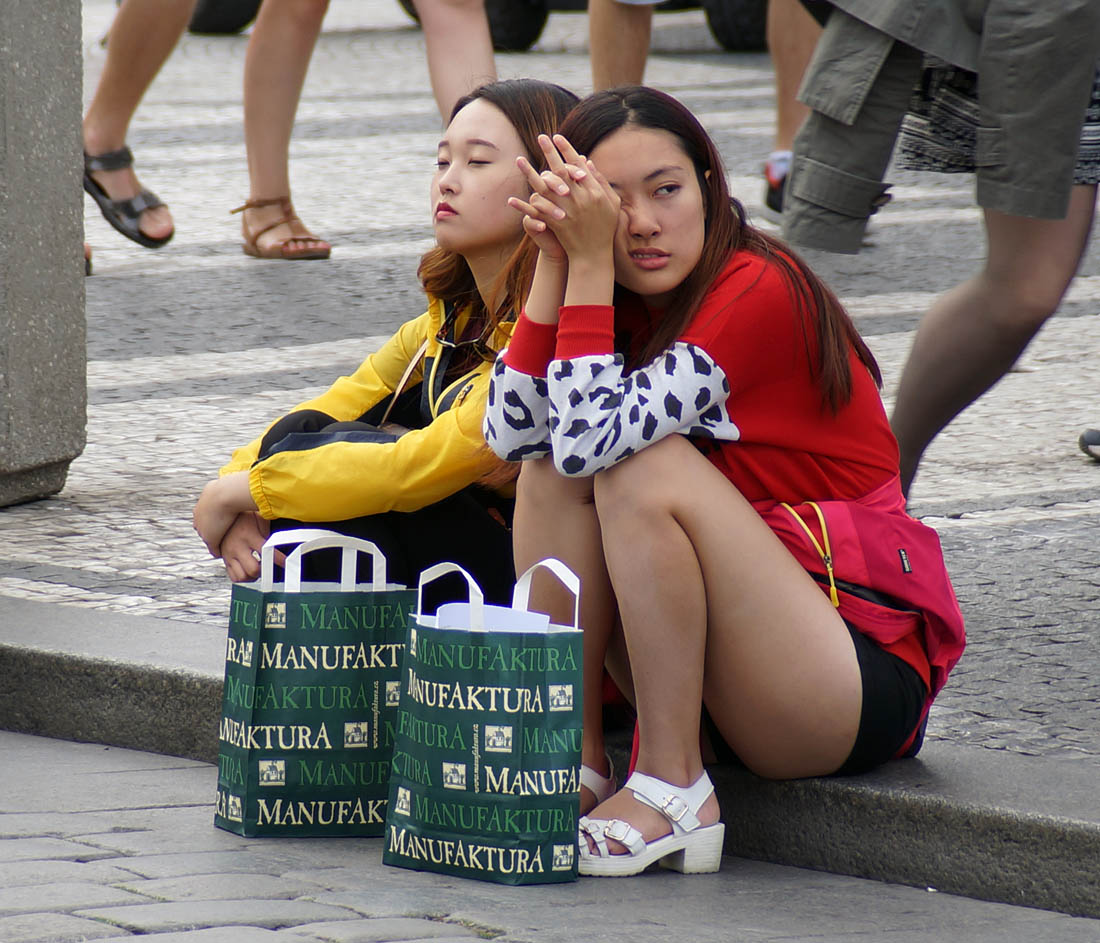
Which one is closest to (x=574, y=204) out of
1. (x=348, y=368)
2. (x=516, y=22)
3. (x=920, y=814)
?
(x=920, y=814)

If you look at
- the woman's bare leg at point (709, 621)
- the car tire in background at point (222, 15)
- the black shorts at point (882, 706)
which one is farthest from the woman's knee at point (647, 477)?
the car tire in background at point (222, 15)

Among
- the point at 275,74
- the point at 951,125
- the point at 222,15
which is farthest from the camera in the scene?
the point at 222,15

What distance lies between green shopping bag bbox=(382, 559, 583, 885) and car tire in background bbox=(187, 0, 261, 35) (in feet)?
42.4

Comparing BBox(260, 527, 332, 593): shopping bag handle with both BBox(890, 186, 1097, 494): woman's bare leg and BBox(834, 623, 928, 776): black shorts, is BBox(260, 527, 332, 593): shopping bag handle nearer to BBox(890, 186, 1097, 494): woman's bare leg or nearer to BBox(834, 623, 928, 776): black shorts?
BBox(834, 623, 928, 776): black shorts

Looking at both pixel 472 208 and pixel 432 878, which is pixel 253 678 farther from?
pixel 472 208

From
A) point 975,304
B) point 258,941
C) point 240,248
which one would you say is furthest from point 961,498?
point 240,248

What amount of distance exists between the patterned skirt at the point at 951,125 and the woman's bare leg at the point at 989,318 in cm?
8

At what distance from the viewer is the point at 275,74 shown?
6656 mm

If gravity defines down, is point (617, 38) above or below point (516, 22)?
above

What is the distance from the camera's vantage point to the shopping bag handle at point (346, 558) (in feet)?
9.06

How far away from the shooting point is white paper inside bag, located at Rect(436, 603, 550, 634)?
8.50 feet

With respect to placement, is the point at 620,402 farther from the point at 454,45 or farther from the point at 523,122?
the point at 454,45

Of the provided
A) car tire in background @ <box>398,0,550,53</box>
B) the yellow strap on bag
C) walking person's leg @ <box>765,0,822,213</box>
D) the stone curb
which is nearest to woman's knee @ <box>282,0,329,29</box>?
walking person's leg @ <box>765,0,822,213</box>

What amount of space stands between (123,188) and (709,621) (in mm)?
4379
